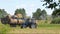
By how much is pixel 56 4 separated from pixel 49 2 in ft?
4.95

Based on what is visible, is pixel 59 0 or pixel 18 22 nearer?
pixel 18 22

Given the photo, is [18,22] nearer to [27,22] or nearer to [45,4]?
[27,22]

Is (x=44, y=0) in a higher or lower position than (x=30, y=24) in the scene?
higher

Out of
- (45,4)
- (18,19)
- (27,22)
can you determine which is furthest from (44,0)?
(27,22)

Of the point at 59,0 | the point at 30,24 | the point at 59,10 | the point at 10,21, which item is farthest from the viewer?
the point at 59,10

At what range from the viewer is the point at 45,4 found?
4572 cm

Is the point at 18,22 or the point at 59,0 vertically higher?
the point at 59,0

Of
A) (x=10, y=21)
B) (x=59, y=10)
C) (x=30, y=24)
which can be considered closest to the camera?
(x=30, y=24)

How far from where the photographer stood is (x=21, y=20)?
38781 millimetres

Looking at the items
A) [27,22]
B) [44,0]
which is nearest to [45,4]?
[44,0]

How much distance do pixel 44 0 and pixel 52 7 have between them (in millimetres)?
2009

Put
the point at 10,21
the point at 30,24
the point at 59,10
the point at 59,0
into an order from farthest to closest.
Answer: the point at 59,10 → the point at 59,0 → the point at 10,21 → the point at 30,24

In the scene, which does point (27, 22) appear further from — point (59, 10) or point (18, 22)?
point (59, 10)

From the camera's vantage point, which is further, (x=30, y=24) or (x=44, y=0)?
(x=44, y=0)
